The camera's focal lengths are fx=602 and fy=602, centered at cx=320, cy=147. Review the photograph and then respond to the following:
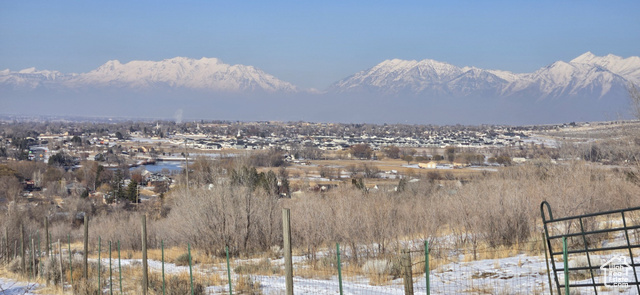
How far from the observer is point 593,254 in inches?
617

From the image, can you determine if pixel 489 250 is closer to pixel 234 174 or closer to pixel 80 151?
pixel 234 174

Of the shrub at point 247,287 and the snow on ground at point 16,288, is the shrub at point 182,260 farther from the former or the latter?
the shrub at point 247,287

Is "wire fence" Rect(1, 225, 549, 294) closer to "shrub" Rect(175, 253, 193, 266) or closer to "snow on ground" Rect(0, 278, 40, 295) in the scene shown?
"snow on ground" Rect(0, 278, 40, 295)

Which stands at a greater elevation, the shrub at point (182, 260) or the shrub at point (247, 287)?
the shrub at point (247, 287)

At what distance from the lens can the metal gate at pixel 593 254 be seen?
278 inches

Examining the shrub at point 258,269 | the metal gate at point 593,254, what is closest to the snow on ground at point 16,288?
the shrub at point 258,269

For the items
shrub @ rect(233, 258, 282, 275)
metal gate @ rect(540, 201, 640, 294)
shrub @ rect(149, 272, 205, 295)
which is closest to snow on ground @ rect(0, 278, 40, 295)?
shrub @ rect(149, 272, 205, 295)

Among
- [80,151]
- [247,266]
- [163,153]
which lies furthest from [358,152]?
[247,266]

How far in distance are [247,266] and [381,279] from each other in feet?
17.8

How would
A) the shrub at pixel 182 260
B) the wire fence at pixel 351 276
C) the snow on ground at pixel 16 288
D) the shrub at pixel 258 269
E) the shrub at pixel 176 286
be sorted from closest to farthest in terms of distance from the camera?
the wire fence at pixel 351 276
the shrub at pixel 176 286
the snow on ground at pixel 16 288
the shrub at pixel 258 269
the shrub at pixel 182 260

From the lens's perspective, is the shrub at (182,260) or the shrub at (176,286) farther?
the shrub at (182,260)

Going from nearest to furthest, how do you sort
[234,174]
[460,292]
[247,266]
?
[460,292] < [247,266] < [234,174]

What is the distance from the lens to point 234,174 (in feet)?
100

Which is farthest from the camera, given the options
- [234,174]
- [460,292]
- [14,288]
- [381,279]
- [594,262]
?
[234,174]
